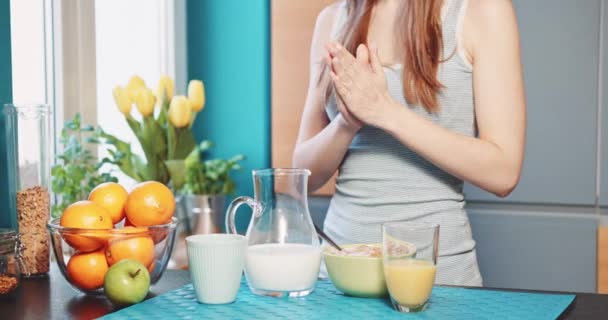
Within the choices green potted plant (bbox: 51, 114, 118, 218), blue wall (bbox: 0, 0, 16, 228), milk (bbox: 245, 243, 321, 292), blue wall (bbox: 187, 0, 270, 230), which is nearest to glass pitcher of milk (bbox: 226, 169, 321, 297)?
milk (bbox: 245, 243, 321, 292)

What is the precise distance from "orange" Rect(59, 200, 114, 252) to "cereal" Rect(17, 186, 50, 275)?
0.18m

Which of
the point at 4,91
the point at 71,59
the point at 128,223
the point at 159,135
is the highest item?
the point at 71,59

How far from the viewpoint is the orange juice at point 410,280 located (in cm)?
111

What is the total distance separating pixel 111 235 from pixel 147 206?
8 centimetres

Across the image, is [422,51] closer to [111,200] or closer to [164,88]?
[111,200]

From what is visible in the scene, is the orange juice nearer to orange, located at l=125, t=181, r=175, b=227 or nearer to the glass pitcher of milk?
the glass pitcher of milk

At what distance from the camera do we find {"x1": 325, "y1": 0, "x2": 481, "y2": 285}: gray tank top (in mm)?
1580

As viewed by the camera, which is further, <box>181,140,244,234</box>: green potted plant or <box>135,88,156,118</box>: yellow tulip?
<box>181,140,244,234</box>: green potted plant

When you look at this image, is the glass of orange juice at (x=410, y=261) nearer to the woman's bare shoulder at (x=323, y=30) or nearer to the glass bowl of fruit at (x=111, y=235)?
the glass bowl of fruit at (x=111, y=235)

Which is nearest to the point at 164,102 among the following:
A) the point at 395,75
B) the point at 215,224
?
the point at 215,224

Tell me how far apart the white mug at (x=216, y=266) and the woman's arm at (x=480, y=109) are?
0.41 m

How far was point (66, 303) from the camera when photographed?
123cm

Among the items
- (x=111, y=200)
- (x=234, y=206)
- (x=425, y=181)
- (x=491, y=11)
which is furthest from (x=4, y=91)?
(x=491, y=11)

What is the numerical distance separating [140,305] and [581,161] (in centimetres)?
146
